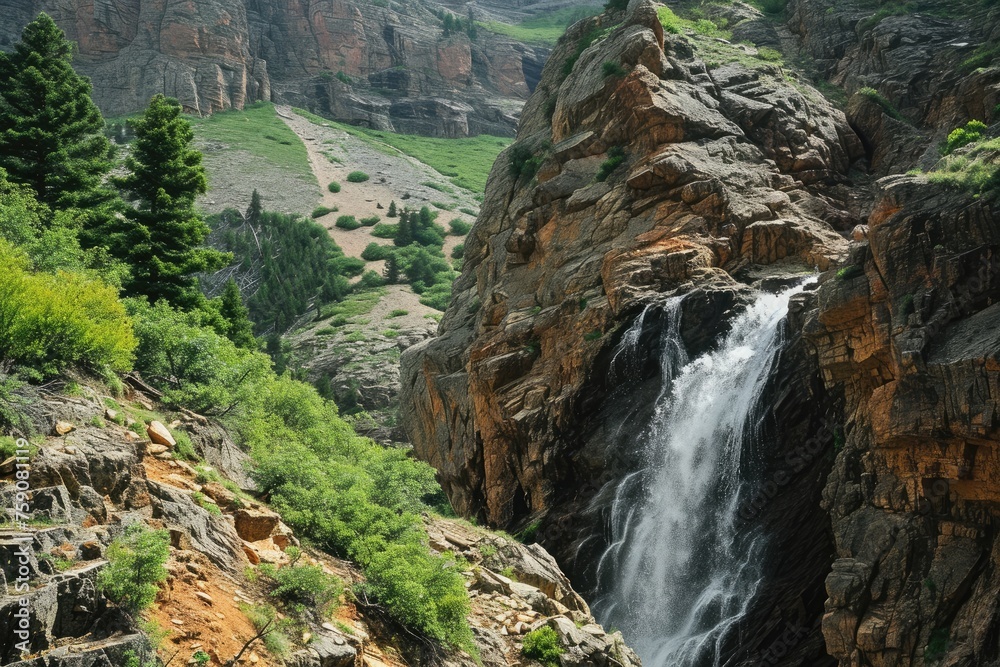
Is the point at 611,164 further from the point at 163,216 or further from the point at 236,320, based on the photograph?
the point at 163,216

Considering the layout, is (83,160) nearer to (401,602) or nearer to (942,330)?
(401,602)

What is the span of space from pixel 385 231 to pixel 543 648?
96702mm

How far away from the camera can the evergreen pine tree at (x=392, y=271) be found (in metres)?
96.9

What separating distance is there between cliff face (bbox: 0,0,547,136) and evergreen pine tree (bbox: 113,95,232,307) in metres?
109

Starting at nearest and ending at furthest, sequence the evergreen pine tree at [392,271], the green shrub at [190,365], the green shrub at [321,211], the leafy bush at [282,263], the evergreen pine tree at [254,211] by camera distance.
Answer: the green shrub at [190,365] < the leafy bush at [282,263] < the evergreen pine tree at [392,271] < the evergreen pine tree at [254,211] < the green shrub at [321,211]

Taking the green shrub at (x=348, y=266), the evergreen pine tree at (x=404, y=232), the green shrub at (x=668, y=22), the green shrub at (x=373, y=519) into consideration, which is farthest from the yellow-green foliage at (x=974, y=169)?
the evergreen pine tree at (x=404, y=232)

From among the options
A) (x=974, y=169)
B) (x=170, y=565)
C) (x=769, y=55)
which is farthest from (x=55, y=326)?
(x=769, y=55)

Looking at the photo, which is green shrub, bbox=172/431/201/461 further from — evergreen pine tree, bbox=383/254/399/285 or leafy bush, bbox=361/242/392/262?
leafy bush, bbox=361/242/392/262

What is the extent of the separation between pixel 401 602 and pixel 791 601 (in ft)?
47.0

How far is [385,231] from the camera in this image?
110 meters

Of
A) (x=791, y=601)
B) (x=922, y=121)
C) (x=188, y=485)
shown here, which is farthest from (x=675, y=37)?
(x=188, y=485)

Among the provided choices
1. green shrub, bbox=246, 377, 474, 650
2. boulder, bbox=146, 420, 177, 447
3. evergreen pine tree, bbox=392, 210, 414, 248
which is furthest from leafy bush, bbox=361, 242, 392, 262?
boulder, bbox=146, 420, 177, 447

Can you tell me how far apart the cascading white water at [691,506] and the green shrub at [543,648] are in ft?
31.3

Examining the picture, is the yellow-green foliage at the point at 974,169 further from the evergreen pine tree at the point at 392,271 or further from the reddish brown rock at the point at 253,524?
the evergreen pine tree at the point at 392,271
